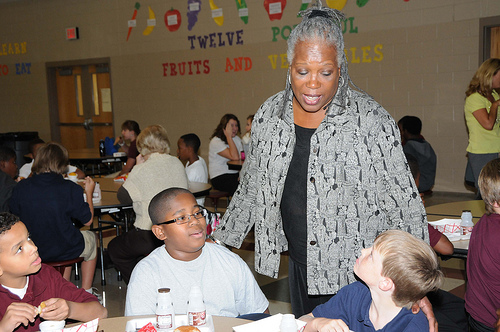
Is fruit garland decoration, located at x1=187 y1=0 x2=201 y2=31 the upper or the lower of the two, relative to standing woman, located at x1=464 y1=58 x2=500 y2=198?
upper

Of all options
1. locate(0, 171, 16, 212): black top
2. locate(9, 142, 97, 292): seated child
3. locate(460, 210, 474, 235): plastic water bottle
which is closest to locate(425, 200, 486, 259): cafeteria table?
locate(460, 210, 474, 235): plastic water bottle

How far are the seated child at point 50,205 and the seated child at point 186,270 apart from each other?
66.0 inches

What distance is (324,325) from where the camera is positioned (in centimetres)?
172

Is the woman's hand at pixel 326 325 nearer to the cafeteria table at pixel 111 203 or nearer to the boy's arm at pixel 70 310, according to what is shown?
the boy's arm at pixel 70 310

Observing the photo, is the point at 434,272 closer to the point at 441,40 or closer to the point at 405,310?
the point at 405,310

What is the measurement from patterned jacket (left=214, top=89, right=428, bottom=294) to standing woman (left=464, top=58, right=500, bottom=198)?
3.48 m

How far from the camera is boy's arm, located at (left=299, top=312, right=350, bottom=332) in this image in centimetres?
168

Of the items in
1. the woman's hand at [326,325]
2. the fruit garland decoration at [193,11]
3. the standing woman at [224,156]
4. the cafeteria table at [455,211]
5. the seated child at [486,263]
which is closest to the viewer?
the woman's hand at [326,325]

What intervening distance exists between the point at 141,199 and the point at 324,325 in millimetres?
2662

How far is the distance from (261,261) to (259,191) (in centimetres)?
30

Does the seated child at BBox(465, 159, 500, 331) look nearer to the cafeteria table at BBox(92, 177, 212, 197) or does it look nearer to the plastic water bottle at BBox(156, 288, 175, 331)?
the plastic water bottle at BBox(156, 288, 175, 331)

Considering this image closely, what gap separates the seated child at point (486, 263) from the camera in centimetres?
235

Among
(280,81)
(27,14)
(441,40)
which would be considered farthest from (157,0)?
(441,40)

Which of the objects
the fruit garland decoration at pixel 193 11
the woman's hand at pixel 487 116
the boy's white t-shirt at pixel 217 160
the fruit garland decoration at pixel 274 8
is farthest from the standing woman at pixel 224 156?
the fruit garland decoration at pixel 193 11
